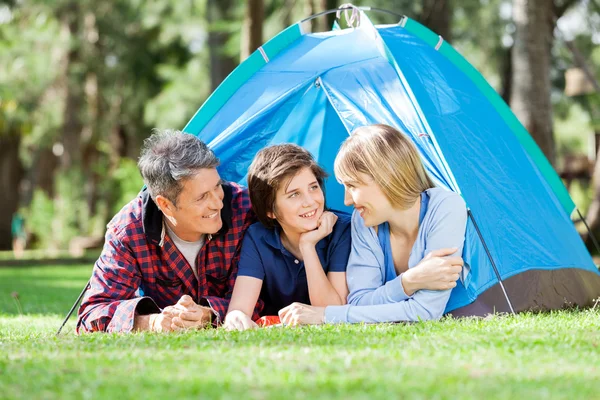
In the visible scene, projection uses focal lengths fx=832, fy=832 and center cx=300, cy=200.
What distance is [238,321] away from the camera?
3.91 m

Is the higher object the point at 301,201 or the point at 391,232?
the point at 301,201

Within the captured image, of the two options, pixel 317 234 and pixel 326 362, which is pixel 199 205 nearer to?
pixel 317 234

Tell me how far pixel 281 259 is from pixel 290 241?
0.34ft

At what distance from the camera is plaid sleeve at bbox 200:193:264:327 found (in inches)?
162

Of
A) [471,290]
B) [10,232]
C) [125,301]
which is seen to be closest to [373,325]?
[471,290]

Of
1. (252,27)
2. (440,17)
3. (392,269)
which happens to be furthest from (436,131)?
(440,17)

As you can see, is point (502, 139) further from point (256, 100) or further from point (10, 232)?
point (10, 232)

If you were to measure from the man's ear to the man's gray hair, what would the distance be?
0.02 m

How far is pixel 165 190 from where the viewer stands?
414cm

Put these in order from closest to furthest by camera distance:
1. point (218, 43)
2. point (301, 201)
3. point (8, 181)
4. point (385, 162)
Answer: point (385, 162)
point (301, 201)
point (218, 43)
point (8, 181)

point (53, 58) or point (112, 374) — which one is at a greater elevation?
point (53, 58)

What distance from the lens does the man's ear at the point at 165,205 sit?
4.18 m

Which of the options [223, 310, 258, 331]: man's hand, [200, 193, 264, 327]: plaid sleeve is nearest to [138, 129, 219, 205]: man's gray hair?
[200, 193, 264, 327]: plaid sleeve

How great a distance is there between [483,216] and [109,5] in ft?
50.2
